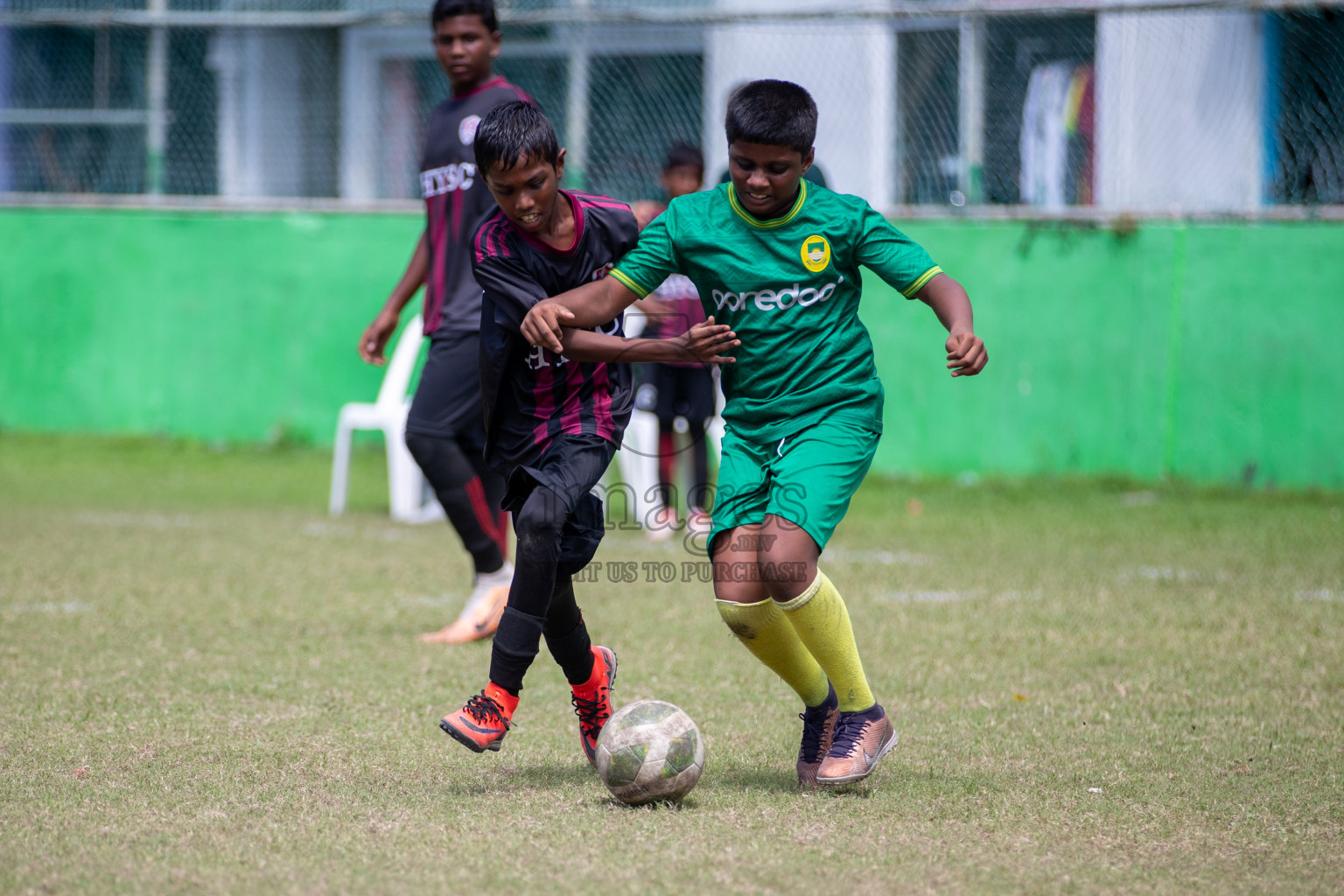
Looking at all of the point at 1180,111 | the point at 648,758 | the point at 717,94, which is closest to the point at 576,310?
the point at 648,758

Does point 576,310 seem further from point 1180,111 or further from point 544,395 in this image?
point 1180,111

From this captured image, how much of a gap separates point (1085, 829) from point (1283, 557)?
14.9 feet

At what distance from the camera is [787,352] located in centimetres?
358

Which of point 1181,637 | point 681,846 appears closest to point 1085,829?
point 681,846

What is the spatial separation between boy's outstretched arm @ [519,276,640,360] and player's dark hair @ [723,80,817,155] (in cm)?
48

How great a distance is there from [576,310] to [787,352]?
0.55 meters

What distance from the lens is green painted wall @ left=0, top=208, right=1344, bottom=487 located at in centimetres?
933

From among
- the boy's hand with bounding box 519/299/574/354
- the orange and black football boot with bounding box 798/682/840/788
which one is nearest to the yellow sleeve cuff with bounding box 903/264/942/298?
the boy's hand with bounding box 519/299/574/354

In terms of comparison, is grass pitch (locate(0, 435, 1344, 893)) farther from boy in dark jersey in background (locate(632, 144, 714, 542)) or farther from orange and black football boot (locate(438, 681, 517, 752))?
boy in dark jersey in background (locate(632, 144, 714, 542))

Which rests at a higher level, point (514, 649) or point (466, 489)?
point (466, 489)

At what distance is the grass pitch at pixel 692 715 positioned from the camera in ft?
9.64

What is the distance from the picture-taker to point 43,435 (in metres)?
11.6

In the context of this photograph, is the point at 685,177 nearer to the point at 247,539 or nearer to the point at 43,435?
the point at 247,539

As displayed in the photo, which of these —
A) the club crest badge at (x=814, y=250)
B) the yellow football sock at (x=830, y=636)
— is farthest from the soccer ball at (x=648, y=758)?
the club crest badge at (x=814, y=250)
